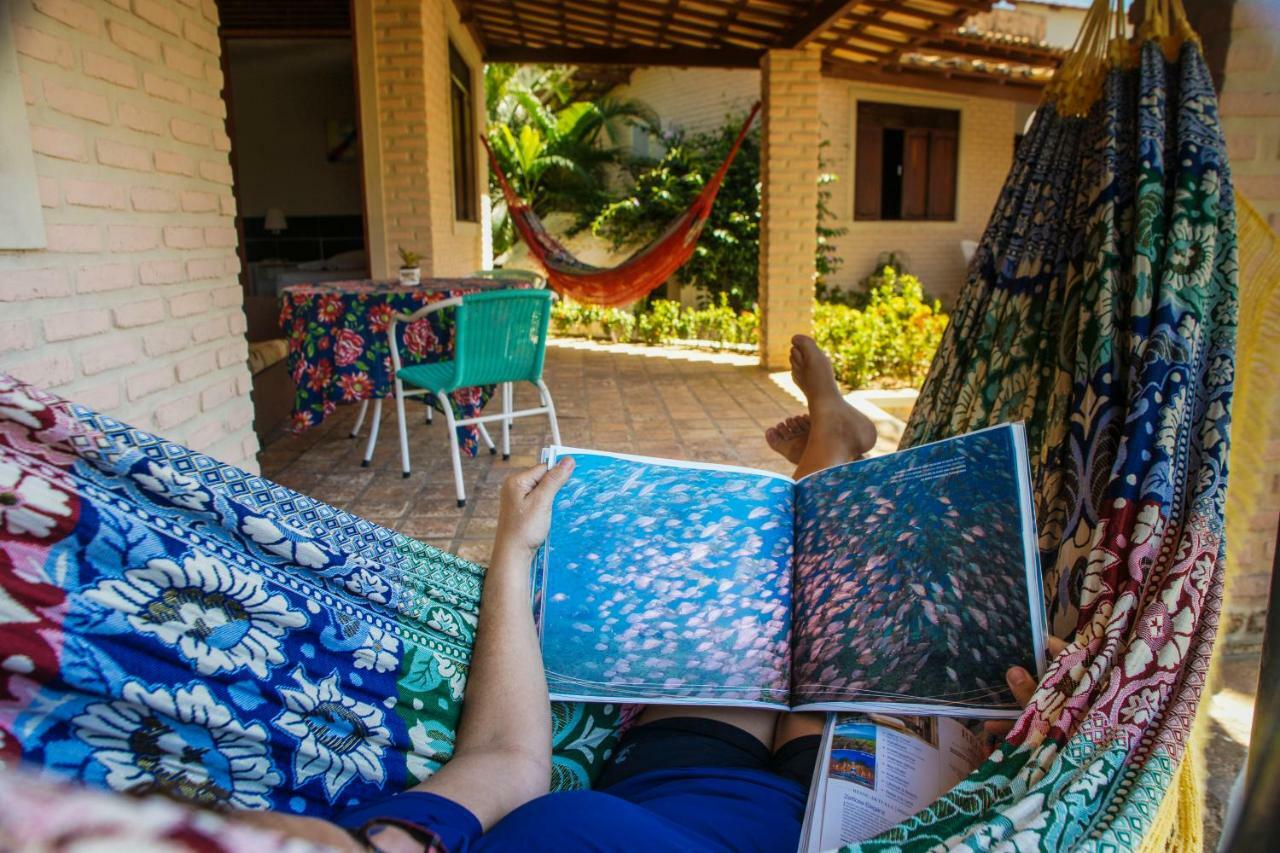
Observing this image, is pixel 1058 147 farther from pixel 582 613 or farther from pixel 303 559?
pixel 303 559

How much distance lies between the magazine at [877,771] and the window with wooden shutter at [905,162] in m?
9.75

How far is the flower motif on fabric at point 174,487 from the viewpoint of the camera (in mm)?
892

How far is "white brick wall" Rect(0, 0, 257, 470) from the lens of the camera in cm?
152

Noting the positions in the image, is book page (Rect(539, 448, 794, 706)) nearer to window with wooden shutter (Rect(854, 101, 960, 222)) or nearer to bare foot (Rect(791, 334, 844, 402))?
bare foot (Rect(791, 334, 844, 402))

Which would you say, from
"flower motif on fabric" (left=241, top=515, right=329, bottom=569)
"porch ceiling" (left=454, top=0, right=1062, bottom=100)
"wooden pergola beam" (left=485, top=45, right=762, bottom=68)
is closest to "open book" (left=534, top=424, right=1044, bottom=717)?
"flower motif on fabric" (left=241, top=515, right=329, bottom=569)

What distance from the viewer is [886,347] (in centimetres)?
595

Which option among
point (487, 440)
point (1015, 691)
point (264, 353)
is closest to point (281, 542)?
point (1015, 691)

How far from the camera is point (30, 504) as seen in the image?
74cm

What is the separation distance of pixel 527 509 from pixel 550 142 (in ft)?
35.6

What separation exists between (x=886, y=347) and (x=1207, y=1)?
413 centimetres

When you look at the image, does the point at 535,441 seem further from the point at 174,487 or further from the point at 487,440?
the point at 174,487

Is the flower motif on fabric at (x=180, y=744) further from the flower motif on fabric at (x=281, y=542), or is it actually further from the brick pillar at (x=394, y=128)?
the brick pillar at (x=394, y=128)

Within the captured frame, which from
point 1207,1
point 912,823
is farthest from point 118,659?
point 1207,1

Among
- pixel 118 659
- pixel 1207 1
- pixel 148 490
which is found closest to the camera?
pixel 118 659
